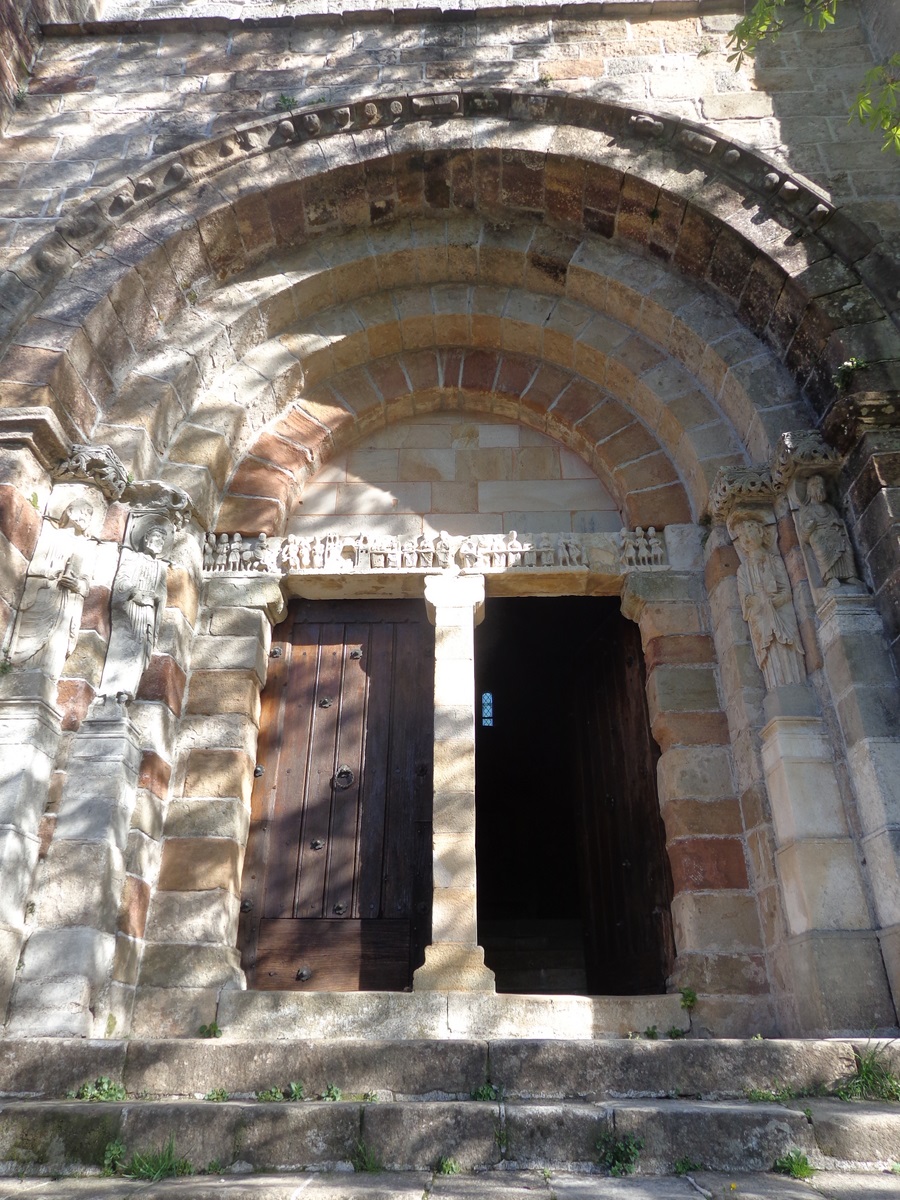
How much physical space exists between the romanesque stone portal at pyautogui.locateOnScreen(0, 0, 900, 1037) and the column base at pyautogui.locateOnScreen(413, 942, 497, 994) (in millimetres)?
24

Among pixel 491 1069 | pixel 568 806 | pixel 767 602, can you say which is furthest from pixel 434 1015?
pixel 568 806

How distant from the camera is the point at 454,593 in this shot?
514 cm

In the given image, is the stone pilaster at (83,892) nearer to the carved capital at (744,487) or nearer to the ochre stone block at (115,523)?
the ochre stone block at (115,523)

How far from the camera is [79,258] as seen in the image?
5078 millimetres

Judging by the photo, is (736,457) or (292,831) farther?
(736,457)

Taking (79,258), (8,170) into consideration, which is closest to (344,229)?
(79,258)

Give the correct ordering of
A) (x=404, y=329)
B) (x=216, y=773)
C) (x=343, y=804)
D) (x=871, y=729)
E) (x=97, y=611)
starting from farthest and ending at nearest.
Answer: (x=404, y=329) < (x=343, y=804) < (x=216, y=773) < (x=97, y=611) < (x=871, y=729)

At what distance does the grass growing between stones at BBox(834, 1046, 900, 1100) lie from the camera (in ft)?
9.64

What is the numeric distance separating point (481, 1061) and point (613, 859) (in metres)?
2.55

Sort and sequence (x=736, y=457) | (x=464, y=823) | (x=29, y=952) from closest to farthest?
(x=29, y=952) → (x=464, y=823) → (x=736, y=457)

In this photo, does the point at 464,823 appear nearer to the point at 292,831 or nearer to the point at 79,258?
the point at 292,831

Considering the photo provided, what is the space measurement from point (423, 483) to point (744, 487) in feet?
6.66

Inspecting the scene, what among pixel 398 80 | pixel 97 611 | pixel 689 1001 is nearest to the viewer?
pixel 689 1001

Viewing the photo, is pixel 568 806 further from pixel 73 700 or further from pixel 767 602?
pixel 73 700
